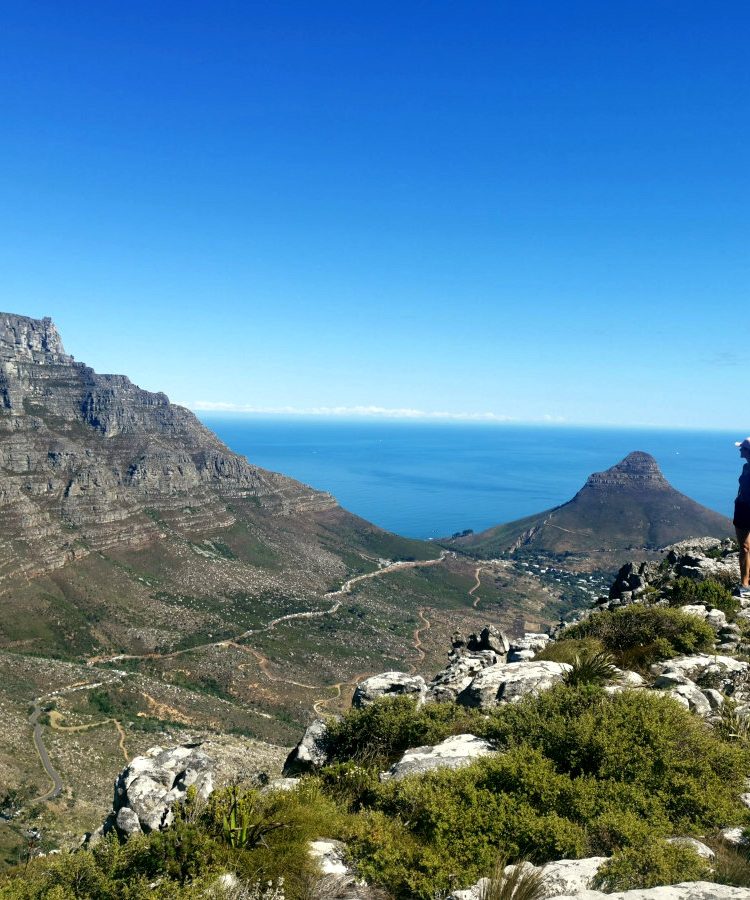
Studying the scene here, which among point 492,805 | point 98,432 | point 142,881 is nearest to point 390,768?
point 492,805

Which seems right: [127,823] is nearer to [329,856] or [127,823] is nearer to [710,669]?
[329,856]

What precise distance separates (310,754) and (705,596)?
46.8ft

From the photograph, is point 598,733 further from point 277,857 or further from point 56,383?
point 56,383

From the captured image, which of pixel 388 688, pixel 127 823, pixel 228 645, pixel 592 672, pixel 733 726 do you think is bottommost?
pixel 228 645

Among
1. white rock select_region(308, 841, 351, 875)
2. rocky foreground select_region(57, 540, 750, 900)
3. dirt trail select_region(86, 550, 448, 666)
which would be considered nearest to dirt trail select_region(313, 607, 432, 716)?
dirt trail select_region(86, 550, 448, 666)

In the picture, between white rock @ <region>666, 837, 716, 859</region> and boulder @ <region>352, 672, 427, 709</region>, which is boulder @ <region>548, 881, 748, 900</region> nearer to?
white rock @ <region>666, 837, 716, 859</region>

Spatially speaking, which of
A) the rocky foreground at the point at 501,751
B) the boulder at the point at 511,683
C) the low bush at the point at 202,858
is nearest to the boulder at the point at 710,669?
the rocky foreground at the point at 501,751

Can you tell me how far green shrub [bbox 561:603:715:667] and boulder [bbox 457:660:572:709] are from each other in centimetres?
219

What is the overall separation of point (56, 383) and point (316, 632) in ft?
405

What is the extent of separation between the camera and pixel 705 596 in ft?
58.7

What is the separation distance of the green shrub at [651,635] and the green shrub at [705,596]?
3.31 meters

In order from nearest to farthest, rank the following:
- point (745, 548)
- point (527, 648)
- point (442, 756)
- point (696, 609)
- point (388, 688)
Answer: point (442, 756)
point (745, 548)
point (388, 688)
point (696, 609)
point (527, 648)

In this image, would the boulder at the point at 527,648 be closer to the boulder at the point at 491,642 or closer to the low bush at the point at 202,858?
the boulder at the point at 491,642

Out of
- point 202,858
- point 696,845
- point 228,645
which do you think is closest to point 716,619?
point 696,845
